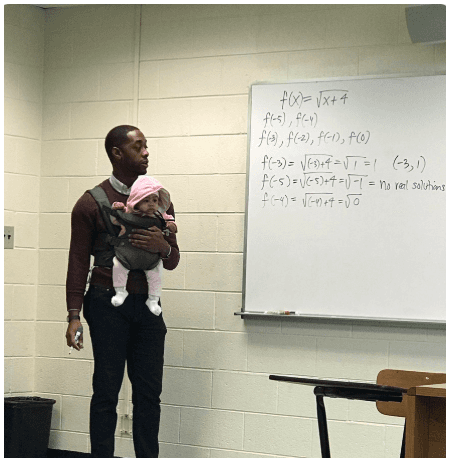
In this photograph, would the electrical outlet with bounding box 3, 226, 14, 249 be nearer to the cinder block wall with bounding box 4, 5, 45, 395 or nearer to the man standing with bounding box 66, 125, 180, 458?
the cinder block wall with bounding box 4, 5, 45, 395

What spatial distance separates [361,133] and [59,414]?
7.47ft

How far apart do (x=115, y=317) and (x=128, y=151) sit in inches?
28.2

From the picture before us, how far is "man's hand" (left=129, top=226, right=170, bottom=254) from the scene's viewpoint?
10.4ft

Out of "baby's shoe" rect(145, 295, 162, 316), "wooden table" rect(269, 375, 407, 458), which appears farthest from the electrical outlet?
"wooden table" rect(269, 375, 407, 458)

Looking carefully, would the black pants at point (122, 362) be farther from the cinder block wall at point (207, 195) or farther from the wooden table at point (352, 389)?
the wooden table at point (352, 389)

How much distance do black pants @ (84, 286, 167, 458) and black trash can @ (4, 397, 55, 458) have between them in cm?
95

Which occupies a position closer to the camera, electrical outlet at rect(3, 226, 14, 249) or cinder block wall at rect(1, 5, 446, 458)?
cinder block wall at rect(1, 5, 446, 458)

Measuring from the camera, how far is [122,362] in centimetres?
320

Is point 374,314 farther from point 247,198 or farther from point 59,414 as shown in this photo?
point 59,414

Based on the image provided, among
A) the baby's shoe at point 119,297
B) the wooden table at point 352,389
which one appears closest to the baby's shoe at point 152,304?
the baby's shoe at point 119,297

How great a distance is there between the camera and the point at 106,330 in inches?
124

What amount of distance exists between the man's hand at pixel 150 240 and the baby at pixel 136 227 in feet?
0.06

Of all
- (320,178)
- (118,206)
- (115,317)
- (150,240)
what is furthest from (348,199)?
(115,317)

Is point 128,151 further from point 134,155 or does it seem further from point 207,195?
point 207,195
